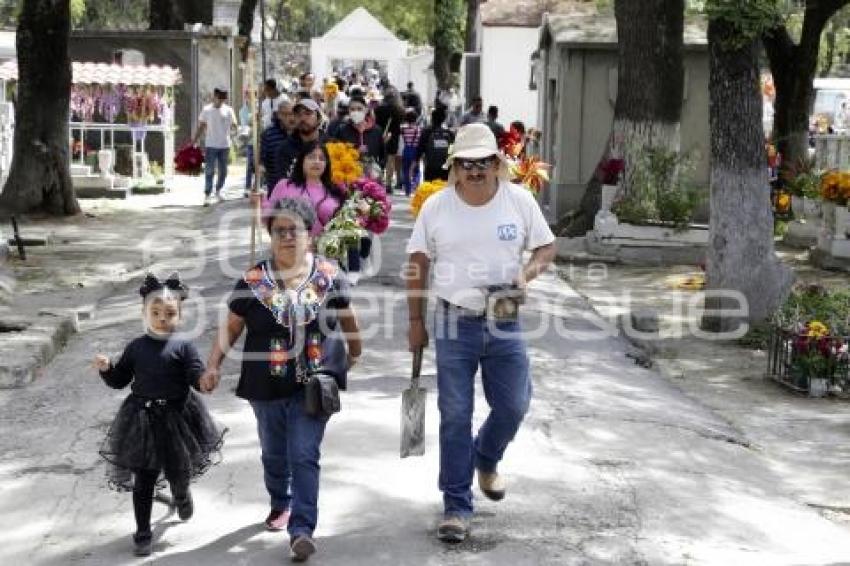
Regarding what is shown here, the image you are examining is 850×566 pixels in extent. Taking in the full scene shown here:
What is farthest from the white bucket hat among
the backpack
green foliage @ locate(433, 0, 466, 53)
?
green foliage @ locate(433, 0, 466, 53)

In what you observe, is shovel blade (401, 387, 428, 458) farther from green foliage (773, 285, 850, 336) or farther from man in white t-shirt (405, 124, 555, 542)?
green foliage (773, 285, 850, 336)

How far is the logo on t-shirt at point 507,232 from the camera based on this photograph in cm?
621

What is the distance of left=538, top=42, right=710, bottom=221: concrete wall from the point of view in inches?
860

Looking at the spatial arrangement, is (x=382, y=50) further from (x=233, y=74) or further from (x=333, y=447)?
(x=333, y=447)

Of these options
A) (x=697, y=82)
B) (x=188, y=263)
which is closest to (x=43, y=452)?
(x=188, y=263)

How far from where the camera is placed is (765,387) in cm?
1114

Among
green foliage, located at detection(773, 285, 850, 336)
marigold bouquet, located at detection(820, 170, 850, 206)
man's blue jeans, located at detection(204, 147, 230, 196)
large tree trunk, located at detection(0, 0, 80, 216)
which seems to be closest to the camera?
green foliage, located at detection(773, 285, 850, 336)

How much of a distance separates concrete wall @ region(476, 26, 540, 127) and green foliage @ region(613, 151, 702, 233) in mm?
28131

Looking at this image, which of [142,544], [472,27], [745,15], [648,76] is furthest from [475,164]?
[472,27]

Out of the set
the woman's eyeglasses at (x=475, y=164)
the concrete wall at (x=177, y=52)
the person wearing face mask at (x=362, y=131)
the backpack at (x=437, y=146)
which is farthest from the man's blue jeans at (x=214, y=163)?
the woman's eyeglasses at (x=475, y=164)

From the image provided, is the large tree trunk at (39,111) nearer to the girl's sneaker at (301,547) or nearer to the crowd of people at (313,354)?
the crowd of people at (313,354)

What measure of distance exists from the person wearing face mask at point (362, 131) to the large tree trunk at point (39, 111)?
156 inches

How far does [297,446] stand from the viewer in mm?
5848

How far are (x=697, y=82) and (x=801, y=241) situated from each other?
335cm
